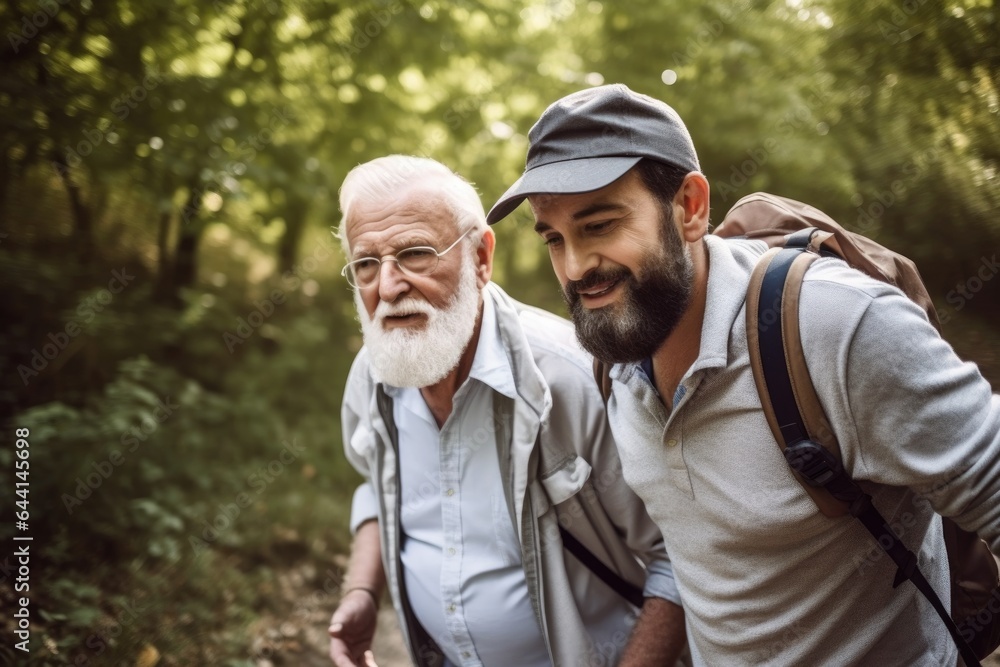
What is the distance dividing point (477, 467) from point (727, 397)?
0.99 m

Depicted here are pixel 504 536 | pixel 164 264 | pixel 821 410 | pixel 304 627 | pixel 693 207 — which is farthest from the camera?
pixel 164 264

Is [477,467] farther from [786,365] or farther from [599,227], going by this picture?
[786,365]

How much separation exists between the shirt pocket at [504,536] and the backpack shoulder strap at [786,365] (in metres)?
1.01

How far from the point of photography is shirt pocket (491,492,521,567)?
7.06 ft

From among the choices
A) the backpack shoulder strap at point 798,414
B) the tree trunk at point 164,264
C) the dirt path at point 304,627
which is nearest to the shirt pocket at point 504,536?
the backpack shoulder strap at point 798,414

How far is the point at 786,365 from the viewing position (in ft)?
4.71

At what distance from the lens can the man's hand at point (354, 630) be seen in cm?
231

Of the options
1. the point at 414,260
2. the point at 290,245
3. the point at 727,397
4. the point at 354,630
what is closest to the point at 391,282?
the point at 414,260

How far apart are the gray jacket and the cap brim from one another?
0.73 meters

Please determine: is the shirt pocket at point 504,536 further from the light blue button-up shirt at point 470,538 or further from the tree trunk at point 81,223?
the tree trunk at point 81,223

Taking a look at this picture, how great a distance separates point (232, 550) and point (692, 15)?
5376 millimetres

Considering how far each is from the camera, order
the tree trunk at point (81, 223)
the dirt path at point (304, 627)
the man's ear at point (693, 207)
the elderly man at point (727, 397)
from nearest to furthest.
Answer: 1. the elderly man at point (727, 397)
2. the man's ear at point (693, 207)
3. the dirt path at point (304, 627)
4. the tree trunk at point (81, 223)

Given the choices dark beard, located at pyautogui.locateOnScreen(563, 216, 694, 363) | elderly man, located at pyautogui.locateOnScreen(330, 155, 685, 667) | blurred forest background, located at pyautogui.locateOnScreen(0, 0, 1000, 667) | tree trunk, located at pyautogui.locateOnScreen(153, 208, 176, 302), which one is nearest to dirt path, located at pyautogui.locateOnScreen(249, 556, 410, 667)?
blurred forest background, located at pyautogui.locateOnScreen(0, 0, 1000, 667)

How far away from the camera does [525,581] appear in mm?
2135
